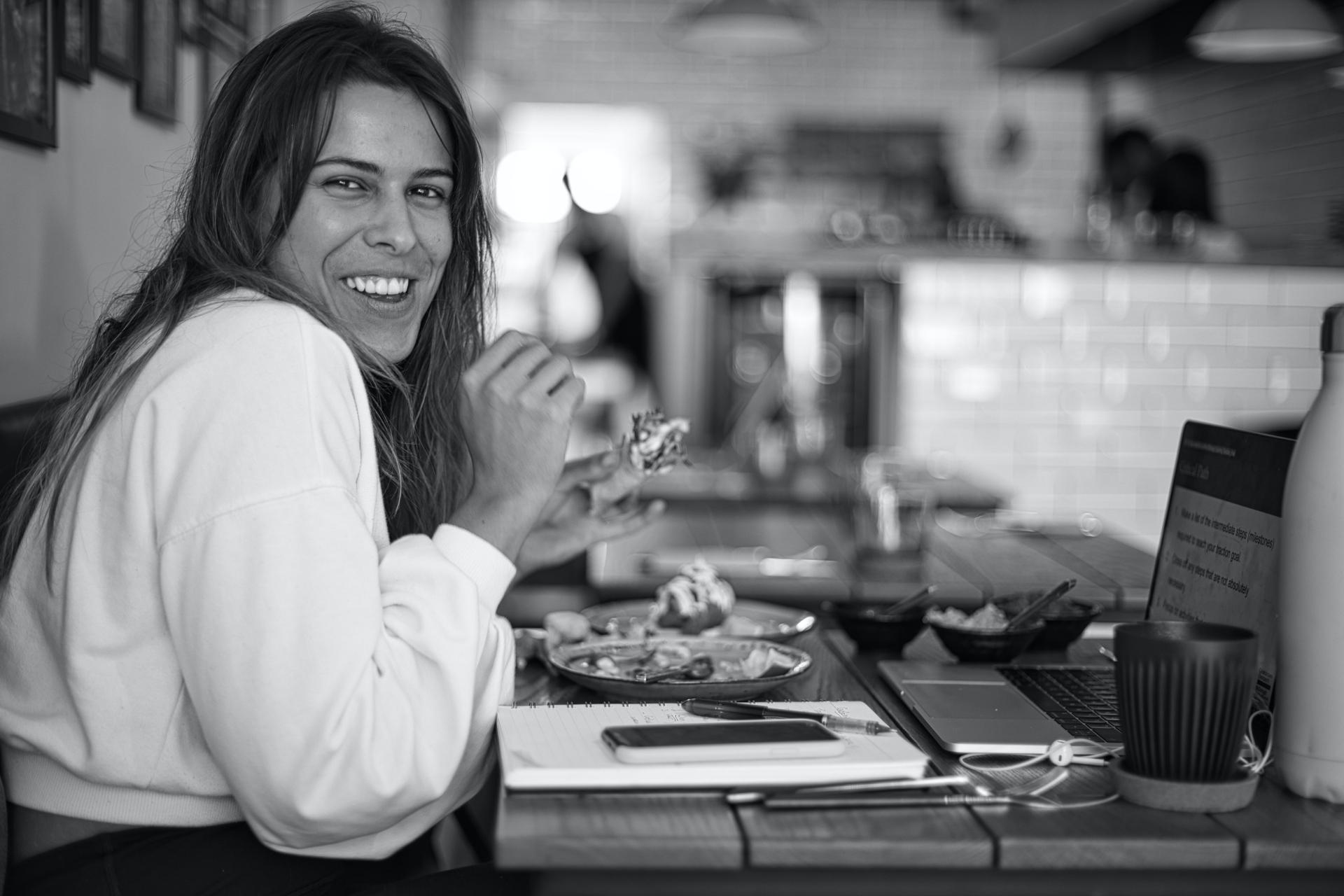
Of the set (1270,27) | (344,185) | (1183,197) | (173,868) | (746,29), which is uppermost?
(746,29)

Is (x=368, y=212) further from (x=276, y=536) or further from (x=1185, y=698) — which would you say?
(x=1185, y=698)

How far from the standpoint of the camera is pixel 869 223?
17.7 ft

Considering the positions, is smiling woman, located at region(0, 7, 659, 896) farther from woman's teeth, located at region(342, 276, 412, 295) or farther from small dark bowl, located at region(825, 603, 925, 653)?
small dark bowl, located at region(825, 603, 925, 653)

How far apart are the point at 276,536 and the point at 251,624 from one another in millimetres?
71

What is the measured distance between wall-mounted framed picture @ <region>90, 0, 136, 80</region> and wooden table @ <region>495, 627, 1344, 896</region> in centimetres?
168

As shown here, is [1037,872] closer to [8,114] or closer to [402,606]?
[402,606]

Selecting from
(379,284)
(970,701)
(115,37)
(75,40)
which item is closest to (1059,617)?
(970,701)

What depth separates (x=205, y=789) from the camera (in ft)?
4.16

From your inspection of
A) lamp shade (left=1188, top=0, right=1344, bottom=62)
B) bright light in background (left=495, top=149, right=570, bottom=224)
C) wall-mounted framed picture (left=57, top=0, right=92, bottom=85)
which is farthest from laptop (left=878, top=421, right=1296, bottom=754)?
bright light in background (left=495, top=149, right=570, bottom=224)

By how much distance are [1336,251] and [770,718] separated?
15.1 feet

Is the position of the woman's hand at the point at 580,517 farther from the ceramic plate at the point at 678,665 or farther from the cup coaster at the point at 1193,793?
the cup coaster at the point at 1193,793

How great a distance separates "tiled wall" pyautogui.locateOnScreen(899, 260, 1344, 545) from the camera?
5008mm

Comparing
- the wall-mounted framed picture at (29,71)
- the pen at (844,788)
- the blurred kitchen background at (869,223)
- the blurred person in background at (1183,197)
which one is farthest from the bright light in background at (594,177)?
the pen at (844,788)

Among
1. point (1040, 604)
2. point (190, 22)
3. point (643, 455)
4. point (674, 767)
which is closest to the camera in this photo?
point (674, 767)
